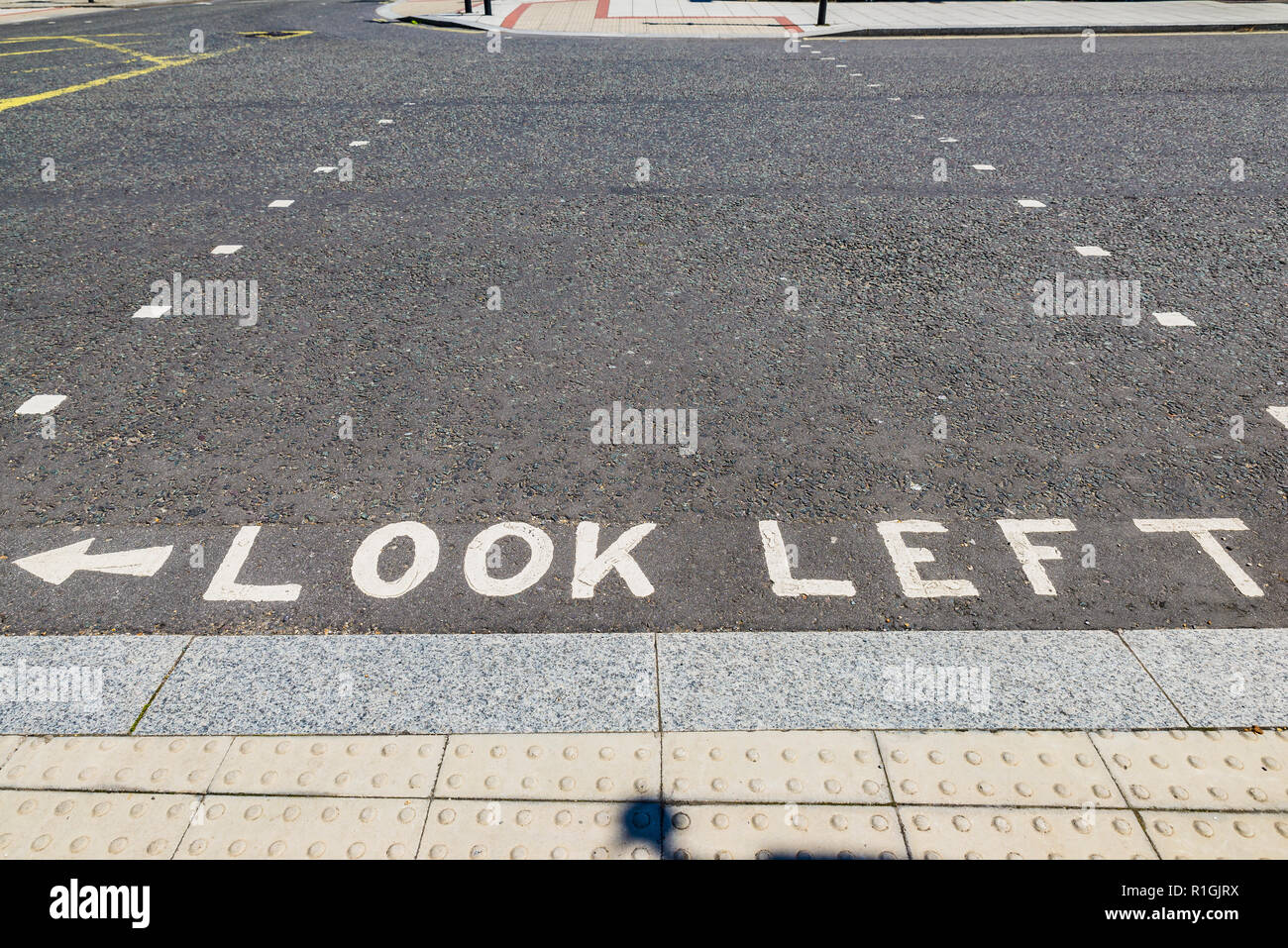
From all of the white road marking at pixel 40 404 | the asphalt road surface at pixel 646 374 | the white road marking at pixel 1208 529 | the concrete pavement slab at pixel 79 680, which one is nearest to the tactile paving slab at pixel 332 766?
the concrete pavement slab at pixel 79 680

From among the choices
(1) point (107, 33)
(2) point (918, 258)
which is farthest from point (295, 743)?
(1) point (107, 33)

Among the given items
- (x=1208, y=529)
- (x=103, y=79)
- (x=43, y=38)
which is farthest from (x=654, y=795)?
(x=43, y=38)

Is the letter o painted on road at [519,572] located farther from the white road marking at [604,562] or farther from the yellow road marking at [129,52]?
the yellow road marking at [129,52]

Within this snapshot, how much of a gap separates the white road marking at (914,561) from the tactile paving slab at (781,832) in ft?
3.81

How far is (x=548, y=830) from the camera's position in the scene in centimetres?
266

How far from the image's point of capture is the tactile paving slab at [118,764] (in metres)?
2.82

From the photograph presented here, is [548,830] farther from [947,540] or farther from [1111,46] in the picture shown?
[1111,46]

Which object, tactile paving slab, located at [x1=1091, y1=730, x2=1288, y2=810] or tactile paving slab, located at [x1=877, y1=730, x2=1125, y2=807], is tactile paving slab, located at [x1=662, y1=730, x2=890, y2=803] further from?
tactile paving slab, located at [x1=1091, y1=730, x2=1288, y2=810]

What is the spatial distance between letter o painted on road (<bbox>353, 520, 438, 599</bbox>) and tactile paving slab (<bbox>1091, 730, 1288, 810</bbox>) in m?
2.57

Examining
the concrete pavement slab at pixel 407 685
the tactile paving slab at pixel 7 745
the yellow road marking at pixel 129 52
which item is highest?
the yellow road marking at pixel 129 52

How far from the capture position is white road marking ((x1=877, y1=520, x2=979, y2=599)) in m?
3.66

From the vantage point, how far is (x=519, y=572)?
3.78m

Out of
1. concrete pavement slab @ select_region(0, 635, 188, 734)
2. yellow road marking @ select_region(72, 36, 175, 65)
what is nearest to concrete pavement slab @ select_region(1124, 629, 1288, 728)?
concrete pavement slab @ select_region(0, 635, 188, 734)

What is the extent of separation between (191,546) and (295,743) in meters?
1.37
